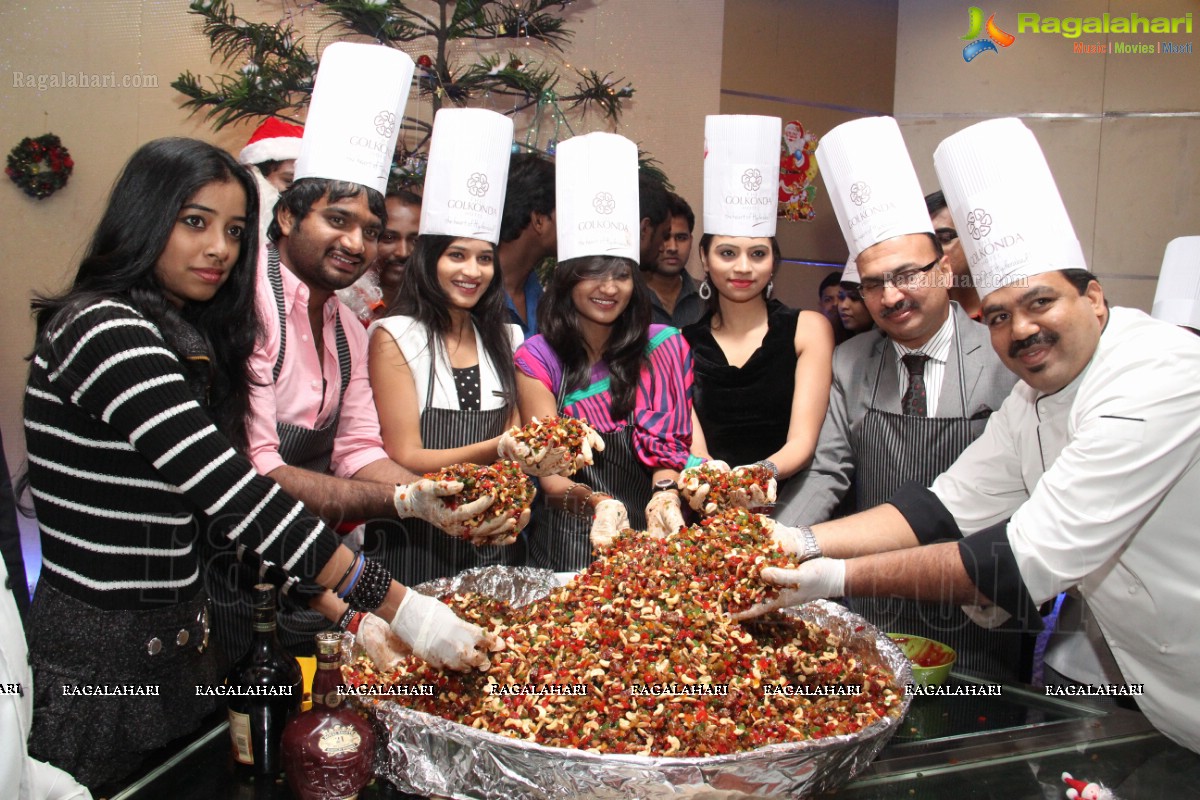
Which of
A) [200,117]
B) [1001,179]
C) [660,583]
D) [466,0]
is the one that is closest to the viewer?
[660,583]

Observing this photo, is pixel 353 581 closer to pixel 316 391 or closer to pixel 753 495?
pixel 316 391

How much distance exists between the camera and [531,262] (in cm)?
→ 325

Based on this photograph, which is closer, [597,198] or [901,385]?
[901,385]

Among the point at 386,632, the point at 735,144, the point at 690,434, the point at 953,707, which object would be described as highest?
the point at 735,144

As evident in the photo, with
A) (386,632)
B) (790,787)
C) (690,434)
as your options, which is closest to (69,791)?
(386,632)

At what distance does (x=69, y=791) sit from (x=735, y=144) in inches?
91.6

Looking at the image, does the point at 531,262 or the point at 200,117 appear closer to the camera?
the point at 531,262

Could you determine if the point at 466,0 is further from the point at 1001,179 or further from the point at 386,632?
the point at 386,632

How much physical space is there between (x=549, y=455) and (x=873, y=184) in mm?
1120

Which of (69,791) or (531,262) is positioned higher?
(531,262)

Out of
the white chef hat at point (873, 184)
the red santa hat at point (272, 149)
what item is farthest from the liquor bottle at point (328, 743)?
the red santa hat at point (272, 149)

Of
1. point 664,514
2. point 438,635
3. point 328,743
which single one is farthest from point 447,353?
point 328,743

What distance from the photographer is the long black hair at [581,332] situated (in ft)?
8.11

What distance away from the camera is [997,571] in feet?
5.36
